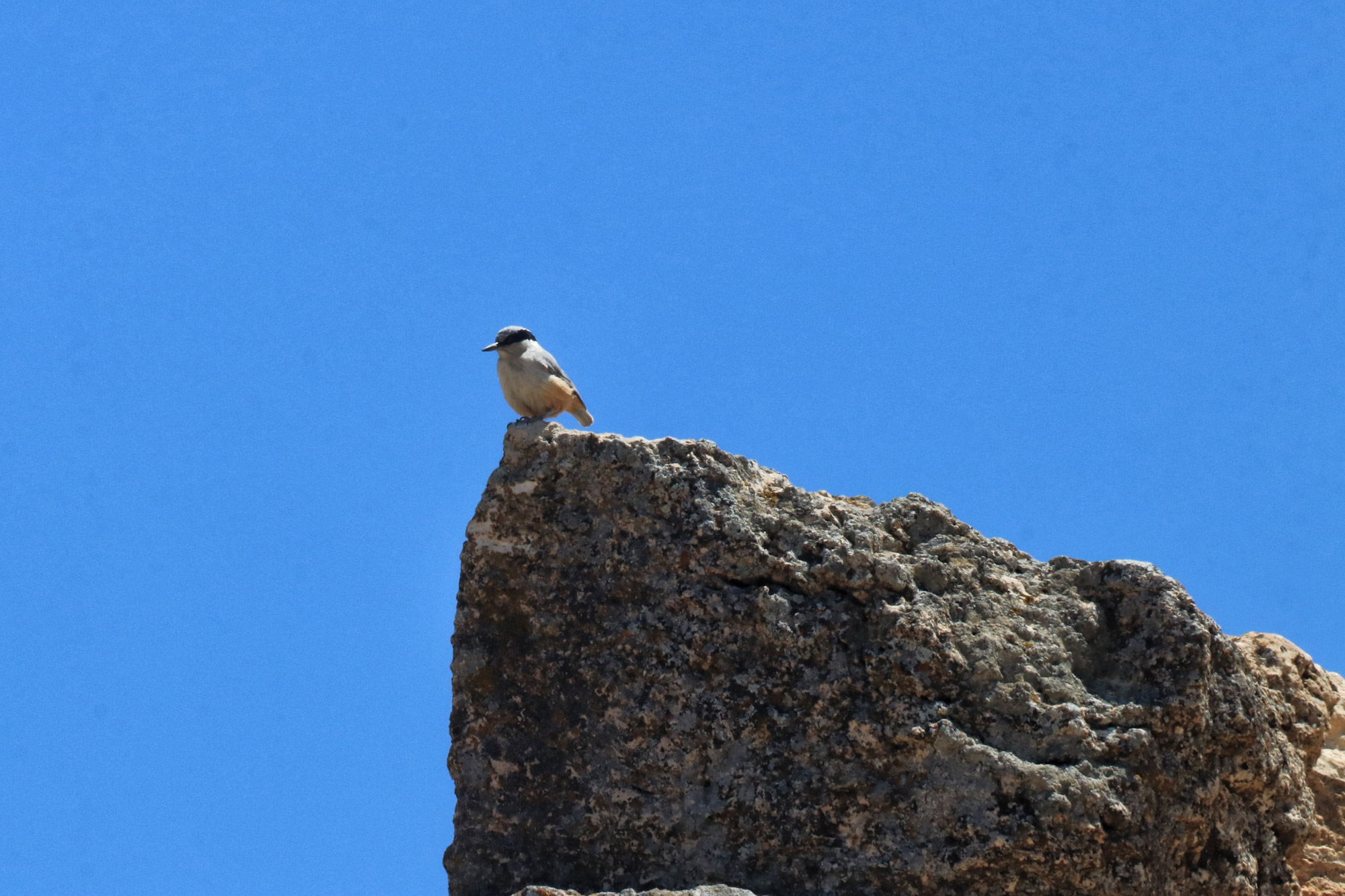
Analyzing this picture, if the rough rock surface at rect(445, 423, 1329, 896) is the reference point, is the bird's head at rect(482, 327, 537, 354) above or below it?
above

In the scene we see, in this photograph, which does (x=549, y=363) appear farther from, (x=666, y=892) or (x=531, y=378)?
(x=666, y=892)

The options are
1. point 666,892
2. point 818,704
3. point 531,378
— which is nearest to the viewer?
point 666,892

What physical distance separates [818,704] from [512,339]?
14.7 feet

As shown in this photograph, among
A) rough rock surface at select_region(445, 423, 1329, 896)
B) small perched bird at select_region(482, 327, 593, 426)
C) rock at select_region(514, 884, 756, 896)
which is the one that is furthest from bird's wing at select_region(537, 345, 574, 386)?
rock at select_region(514, 884, 756, 896)

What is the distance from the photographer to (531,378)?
957 cm

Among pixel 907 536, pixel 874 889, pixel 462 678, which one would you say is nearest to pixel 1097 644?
pixel 907 536

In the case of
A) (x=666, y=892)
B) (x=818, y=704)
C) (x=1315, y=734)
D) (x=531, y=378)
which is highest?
(x=531, y=378)

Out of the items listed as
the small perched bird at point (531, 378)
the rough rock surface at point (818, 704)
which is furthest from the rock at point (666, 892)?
the small perched bird at point (531, 378)

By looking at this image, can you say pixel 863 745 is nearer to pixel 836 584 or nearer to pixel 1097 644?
pixel 836 584

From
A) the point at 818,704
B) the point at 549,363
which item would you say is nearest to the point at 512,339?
the point at 549,363

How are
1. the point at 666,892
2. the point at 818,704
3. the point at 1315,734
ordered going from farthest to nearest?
the point at 1315,734 < the point at 818,704 < the point at 666,892

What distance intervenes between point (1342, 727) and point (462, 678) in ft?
20.0

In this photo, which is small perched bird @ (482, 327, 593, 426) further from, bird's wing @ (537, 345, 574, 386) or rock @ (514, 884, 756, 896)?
rock @ (514, 884, 756, 896)

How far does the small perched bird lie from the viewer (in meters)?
9.58
